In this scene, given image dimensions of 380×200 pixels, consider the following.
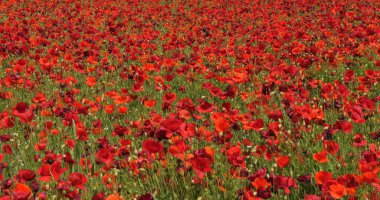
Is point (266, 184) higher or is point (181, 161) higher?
point (266, 184)

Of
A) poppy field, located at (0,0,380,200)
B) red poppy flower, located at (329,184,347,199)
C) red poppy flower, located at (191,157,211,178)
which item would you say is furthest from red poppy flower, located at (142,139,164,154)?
red poppy flower, located at (329,184,347,199)

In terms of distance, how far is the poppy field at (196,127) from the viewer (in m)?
2.58

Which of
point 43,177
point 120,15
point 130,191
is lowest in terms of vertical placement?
point 120,15

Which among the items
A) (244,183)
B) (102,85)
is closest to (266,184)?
(244,183)

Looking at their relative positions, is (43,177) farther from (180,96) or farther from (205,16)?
(205,16)

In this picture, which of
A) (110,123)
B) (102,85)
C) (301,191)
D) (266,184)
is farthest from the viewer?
(102,85)

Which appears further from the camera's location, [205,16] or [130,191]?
[205,16]

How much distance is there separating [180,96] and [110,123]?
122 cm

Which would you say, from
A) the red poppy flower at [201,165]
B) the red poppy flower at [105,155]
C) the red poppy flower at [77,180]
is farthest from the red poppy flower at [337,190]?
the red poppy flower at [105,155]

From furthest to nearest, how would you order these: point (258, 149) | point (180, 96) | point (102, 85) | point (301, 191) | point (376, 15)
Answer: point (376, 15) → point (102, 85) → point (180, 96) → point (258, 149) → point (301, 191)

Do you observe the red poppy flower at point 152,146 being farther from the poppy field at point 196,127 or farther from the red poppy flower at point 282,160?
the red poppy flower at point 282,160

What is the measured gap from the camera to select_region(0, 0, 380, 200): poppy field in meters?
2.58

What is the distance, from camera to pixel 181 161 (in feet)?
9.47

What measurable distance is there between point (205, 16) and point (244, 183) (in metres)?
9.17
